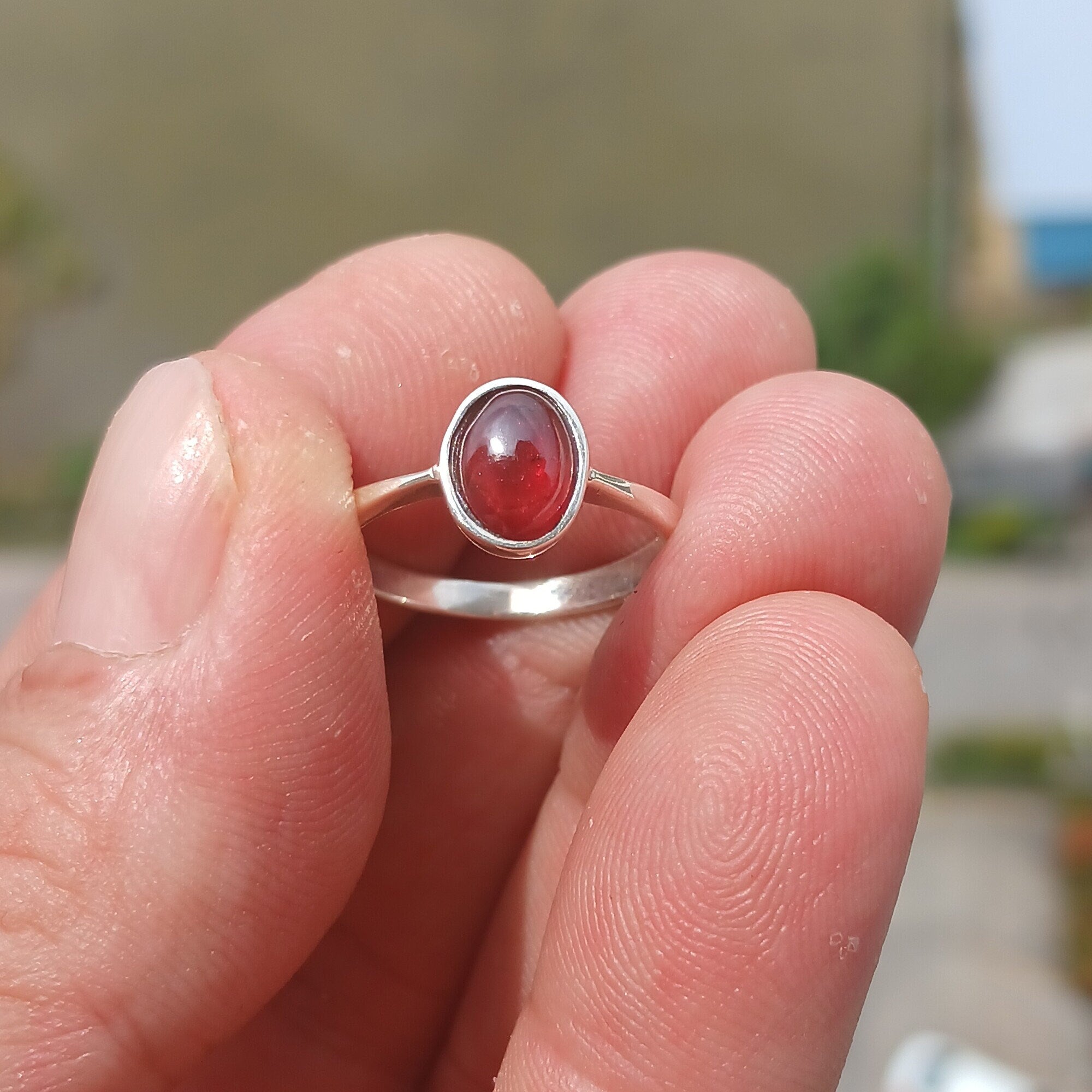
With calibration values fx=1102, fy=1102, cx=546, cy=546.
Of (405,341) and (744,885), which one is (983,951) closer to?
(744,885)

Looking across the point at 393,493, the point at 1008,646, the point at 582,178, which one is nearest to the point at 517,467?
the point at 393,493

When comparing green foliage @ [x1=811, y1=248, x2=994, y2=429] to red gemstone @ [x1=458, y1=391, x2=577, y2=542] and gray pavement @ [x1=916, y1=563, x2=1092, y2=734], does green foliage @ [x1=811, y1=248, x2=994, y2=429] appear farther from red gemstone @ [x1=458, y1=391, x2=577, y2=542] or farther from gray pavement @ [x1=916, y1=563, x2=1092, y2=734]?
red gemstone @ [x1=458, y1=391, x2=577, y2=542]

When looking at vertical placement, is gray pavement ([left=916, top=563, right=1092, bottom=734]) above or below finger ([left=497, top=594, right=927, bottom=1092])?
below

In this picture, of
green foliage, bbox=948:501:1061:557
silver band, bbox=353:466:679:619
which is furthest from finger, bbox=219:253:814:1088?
green foliage, bbox=948:501:1061:557

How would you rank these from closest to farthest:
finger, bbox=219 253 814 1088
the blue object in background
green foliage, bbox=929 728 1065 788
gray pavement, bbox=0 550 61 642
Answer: finger, bbox=219 253 814 1088
green foliage, bbox=929 728 1065 788
gray pavement, bbox=0 550 61 642
the blue object in background

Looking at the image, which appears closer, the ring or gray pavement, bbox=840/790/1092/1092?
the ring

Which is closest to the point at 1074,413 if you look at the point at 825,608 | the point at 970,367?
the point at 970,367

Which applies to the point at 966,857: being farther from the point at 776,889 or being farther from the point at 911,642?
the point at 776,889
